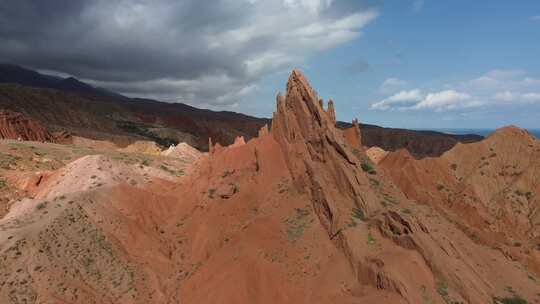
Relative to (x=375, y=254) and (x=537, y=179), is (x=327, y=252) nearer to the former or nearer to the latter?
(x=375, y=254)

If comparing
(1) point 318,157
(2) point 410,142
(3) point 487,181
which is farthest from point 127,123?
(1) point 318,157

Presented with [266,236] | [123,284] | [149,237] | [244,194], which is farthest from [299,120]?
[123,284]

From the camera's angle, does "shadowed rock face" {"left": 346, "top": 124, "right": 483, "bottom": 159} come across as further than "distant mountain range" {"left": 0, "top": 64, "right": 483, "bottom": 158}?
Yes

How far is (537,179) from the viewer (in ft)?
118

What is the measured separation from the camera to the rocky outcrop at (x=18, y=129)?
5756 cm

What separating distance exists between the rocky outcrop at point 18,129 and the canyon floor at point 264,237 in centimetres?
3585

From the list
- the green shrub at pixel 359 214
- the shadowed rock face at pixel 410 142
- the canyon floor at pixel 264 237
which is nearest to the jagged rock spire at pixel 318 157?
the canyon floor at pixel 264 237

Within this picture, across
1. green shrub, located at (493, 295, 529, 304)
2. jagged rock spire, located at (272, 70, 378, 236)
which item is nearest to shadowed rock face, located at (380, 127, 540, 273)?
green shrub, located at (493, 295, 529, 304)

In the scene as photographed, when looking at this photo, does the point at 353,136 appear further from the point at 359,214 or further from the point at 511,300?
the point at 511,300

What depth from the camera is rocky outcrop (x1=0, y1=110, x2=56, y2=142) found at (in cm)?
5756

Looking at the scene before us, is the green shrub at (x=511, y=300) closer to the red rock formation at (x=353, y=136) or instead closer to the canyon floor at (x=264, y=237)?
the canyon floor at (x=264, y=237)

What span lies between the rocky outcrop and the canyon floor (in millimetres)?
35853

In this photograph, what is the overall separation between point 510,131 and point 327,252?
29.8 metres

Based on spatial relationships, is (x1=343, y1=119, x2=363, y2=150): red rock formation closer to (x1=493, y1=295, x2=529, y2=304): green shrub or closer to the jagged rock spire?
the jagged rock spire
